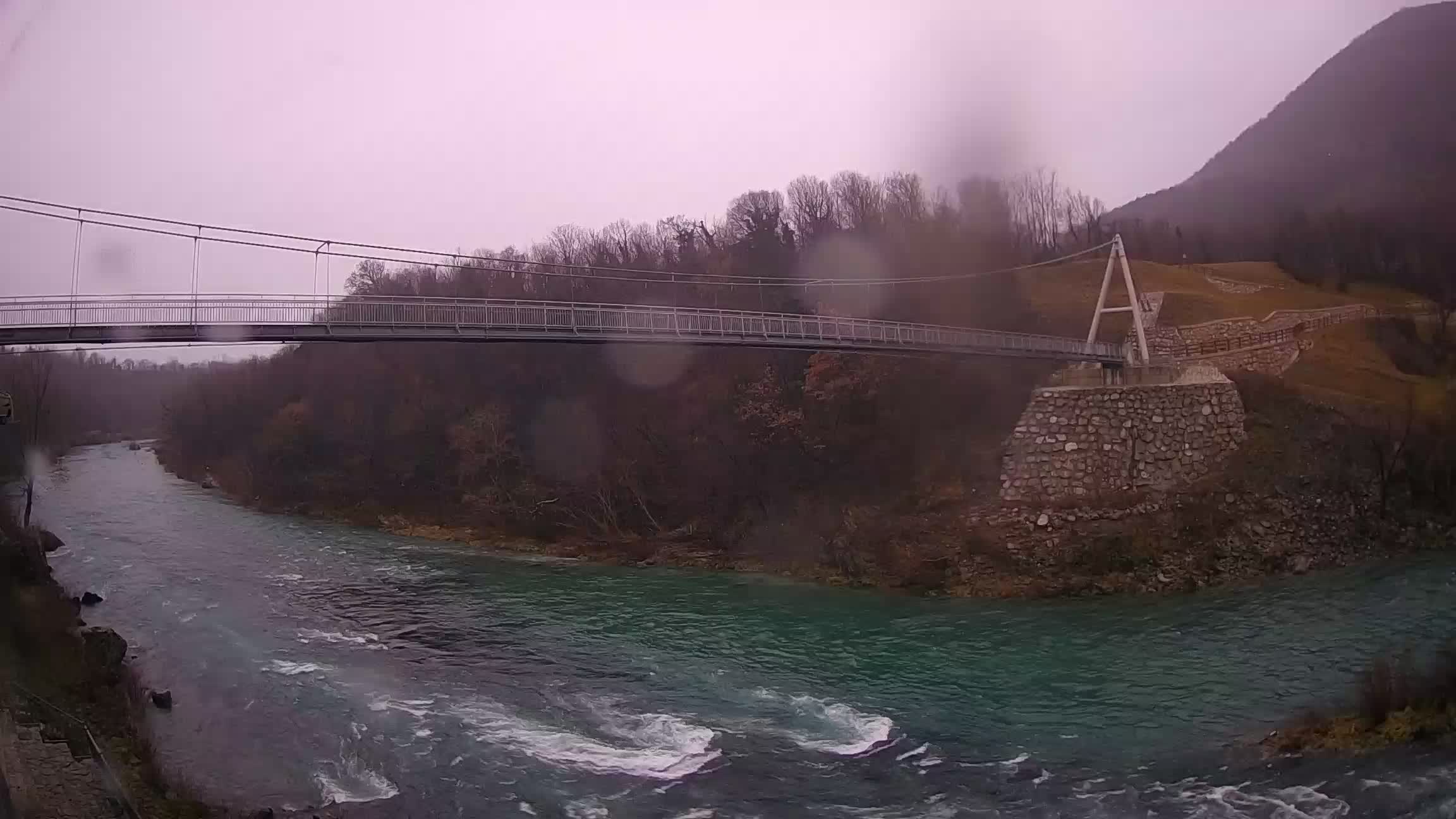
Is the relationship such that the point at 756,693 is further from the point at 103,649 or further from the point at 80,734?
the point at 103,649

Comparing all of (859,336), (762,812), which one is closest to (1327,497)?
(859,336)

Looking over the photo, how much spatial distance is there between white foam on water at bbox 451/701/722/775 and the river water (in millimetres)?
47

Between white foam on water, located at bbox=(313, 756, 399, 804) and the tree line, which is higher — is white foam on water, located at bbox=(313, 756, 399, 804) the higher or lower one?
the lower one

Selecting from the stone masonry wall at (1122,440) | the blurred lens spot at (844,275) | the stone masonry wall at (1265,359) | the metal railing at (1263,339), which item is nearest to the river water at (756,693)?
the stone masonry wall at (1122,440)

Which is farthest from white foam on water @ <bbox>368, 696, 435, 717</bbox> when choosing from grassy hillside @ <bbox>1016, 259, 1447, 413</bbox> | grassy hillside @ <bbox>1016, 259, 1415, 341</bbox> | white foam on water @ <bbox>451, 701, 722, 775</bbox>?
grassy hillside @ <bbox>1016, 259, 1415, 341</bbox>

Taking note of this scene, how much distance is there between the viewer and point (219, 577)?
24.0m

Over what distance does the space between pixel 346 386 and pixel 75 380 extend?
486 inches

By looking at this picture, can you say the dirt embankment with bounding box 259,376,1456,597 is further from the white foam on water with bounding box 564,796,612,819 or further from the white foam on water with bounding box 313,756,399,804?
the white foam on water with bounding box 313,756,399,804

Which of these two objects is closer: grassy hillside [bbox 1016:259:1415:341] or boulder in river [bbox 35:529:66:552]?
boulder in river [bbox 35:529:66:552]

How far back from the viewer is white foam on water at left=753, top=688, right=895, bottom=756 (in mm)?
11656

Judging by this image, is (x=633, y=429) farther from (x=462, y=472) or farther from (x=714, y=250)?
(x=714, y=250)

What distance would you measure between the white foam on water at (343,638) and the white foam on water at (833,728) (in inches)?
356

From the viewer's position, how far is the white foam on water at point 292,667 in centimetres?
1602

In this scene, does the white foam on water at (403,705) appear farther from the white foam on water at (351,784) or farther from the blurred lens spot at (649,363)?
the blurred lens spot at (649,363)
